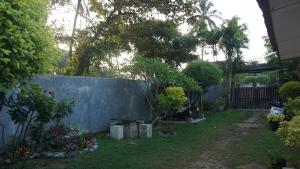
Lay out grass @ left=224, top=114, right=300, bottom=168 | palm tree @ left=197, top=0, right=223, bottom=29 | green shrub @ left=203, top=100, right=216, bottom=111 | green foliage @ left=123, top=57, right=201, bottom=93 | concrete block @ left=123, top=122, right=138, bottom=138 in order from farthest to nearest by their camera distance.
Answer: palm tree @ left=197, top=0, right=223, bottom=29 < green shrub @ left=203, top=100, right=216, bottom=111 < green foliage @ left=123, top=57, right=201, bottom=93 < concrete block @ left=123, top=122, right=138, bottom=138 < grass @ left=224, top=114, right=300, bottom=168

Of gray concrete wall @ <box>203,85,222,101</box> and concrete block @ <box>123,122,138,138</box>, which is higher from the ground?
gray concrete wall @ <box>203,85,222,101</box>

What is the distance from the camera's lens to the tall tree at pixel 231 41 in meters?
21.7

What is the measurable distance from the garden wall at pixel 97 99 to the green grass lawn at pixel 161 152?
950 mm

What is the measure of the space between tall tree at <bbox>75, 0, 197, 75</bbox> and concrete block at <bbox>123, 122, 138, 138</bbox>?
605 centimetres

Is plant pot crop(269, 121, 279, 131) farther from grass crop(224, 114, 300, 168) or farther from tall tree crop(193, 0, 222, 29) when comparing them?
tall tree crop(193, 0, 222, 29)

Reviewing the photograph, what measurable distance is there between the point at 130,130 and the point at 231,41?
45.6ft

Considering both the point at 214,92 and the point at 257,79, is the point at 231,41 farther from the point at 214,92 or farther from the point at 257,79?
the point at 257,79

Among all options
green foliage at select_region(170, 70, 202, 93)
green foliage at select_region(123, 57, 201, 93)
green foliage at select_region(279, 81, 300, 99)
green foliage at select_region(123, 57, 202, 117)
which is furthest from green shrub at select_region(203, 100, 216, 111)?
green foliage at select_region(123, 57, 201, 93)

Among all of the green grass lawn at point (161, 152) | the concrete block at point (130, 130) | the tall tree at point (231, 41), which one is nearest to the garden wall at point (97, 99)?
the green grass lawn at point (161, 152)

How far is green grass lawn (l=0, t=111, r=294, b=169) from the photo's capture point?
6.64 meters

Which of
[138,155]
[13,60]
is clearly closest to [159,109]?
[138,155]

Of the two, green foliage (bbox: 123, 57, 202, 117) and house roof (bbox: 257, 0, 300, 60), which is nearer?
house roof (bbox: 257, 0, 300, 60)

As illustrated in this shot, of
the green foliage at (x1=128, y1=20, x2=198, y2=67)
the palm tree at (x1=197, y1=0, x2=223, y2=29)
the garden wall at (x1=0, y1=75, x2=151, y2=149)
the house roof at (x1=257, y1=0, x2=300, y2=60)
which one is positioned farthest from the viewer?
the palm tree at (x1=197, y1=0, x2=223, y2=29)

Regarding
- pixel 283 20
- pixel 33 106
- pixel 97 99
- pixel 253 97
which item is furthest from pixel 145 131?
pixel 253 97
